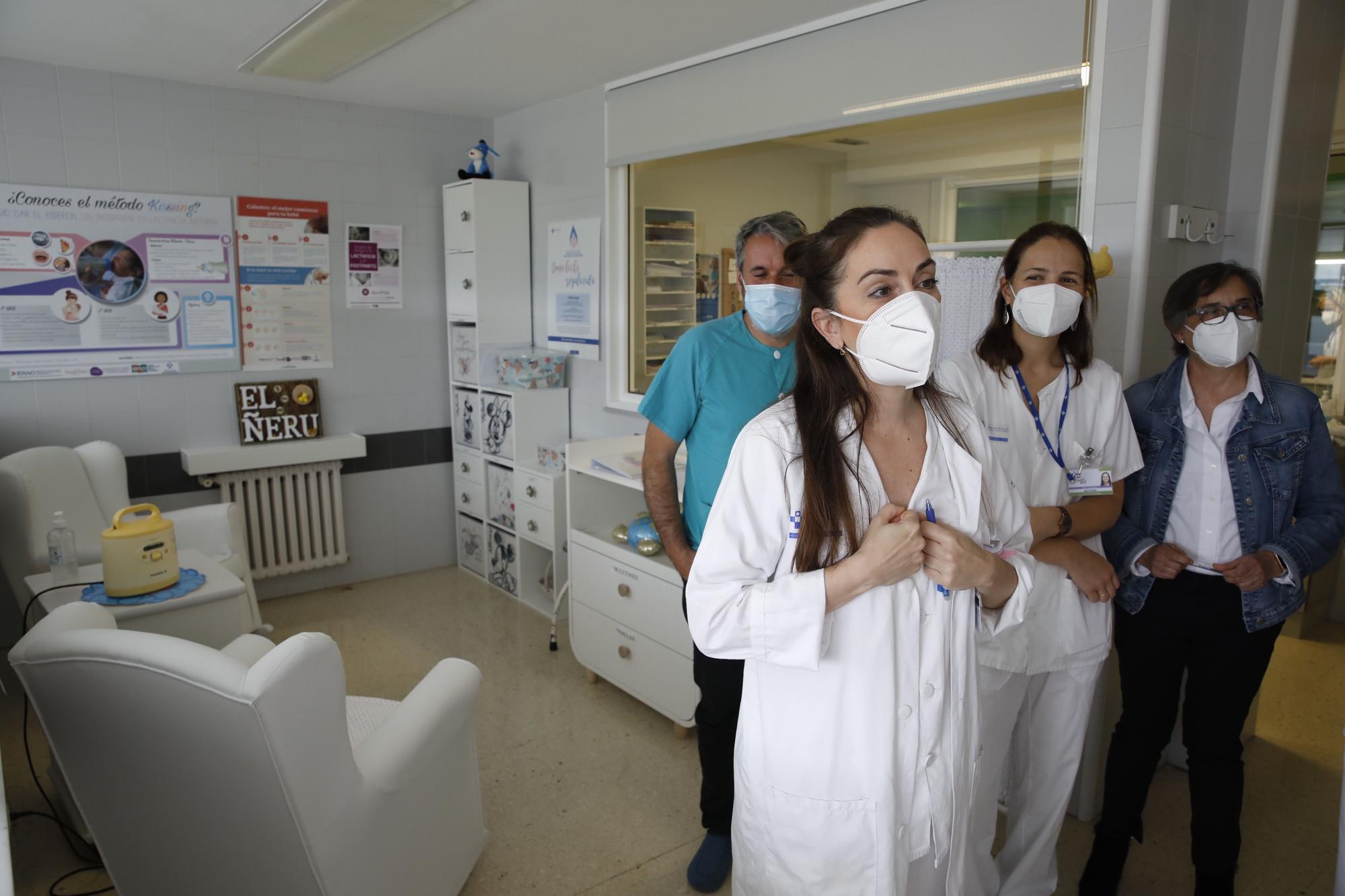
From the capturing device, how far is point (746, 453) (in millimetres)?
1334

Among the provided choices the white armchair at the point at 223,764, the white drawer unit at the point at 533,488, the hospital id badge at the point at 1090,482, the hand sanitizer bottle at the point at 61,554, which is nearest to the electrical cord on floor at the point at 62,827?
the hand sanitizer bottle at the point at 61,554

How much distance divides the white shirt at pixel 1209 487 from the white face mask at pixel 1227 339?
114 mm

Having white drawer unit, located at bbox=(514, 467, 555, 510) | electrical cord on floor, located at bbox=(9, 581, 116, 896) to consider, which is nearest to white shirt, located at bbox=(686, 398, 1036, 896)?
electrical cord on floor, located at bbox=(9, 581, 116, 896)

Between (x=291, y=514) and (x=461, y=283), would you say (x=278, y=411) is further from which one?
(x=461, y=283)

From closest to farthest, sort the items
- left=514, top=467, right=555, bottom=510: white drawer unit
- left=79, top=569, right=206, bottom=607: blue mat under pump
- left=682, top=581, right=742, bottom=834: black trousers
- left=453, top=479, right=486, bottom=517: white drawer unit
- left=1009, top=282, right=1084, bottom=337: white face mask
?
left=1009, top=282, right=1084, bottom=337: white face mask
left=682, top=581, right=742, bottom=834: black trousers
left=79, top=569, right=206, bottom=607: blue mat under pump
left=514, top=467, right=555, bottom=510: white drawer unit
left=453, top=479, right=486, bottom=517: white drawer unit

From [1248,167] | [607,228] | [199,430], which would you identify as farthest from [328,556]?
[1248,167]

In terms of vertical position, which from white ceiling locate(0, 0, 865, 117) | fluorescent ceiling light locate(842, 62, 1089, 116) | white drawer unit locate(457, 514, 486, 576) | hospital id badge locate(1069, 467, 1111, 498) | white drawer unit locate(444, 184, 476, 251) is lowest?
white drawer unit locate(457, 514, 486, 576)

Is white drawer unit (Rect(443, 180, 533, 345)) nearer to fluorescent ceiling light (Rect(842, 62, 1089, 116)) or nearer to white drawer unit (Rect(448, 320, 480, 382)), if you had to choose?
white drawer unit (Rect(448, 320, 480, 382))

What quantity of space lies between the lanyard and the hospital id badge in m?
0.01

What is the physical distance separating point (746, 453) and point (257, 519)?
12.4 ft

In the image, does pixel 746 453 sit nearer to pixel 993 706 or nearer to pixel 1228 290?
pixel 993 706

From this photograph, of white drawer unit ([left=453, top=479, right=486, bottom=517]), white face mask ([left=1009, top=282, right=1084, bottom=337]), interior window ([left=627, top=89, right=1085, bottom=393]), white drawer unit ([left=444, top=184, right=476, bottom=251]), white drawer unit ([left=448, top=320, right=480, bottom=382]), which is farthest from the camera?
white drawer unit ([left=453, top=479, right=486, bottom=517])

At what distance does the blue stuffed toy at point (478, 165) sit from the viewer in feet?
14.8

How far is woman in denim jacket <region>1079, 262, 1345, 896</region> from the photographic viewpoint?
6.40ft
